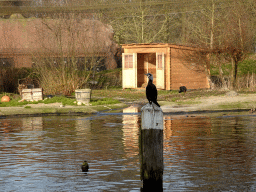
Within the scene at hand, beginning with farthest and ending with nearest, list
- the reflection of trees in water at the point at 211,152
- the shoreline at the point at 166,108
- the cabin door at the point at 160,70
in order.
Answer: the cabin door at the point at 160,70 < the shoreline at the point at 166,108 < the reflection of trees in water at the point at 211,152

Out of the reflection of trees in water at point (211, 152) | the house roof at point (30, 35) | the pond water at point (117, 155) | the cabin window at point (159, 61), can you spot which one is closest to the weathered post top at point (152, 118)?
the pond water at point (117, 155)

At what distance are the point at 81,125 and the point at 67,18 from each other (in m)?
19.1

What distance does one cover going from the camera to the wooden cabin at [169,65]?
38594 millimetres

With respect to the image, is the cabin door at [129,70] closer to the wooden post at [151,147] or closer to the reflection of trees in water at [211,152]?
the reflection of trees in water at [211,152]

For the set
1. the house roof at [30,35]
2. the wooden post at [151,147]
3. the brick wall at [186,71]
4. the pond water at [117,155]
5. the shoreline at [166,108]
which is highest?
the house roof at [30,35]

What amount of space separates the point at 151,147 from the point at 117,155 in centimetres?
411

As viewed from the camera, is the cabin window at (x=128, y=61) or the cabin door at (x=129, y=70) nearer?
the cabin door at (x=129, y=70)

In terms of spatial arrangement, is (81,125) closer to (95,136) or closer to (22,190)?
(95,136)

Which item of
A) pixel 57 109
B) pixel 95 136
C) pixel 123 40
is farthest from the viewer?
pixel 123 40

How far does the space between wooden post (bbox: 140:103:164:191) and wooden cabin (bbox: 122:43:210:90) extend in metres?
30.6

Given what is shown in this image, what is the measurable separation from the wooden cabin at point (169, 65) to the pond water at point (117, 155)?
18698mm

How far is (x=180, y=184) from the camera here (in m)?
8.52

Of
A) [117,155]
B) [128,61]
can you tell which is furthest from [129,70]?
[117,155]

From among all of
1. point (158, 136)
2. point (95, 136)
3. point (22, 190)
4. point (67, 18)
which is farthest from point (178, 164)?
point (67, 18)
